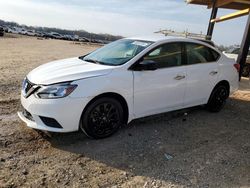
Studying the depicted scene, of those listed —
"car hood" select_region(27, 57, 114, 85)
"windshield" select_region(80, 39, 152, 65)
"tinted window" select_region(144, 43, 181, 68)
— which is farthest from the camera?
"tinted window" select_region(144, 43, 181, 68)

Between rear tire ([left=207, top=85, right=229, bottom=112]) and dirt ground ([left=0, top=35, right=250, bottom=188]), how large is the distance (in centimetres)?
76

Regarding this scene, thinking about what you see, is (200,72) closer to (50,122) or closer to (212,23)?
(50,122)

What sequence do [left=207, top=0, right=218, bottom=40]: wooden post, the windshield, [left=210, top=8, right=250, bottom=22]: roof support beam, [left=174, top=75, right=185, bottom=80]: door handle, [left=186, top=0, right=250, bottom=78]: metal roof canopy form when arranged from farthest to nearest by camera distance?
[left=207, top=0, right=218, bottom=40]: wooden post < [left=210, top=8, right=250, bottom=22]: roof support beam < [left=186, top=0, right=250, bottom=78]: metal roof canopy < [left=174, top=75, right=185, bottom=80]: door handle < the windshield

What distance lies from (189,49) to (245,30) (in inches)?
244

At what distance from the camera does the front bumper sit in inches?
169

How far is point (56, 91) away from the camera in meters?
4.32

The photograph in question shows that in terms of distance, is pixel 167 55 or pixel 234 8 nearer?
pixel 167 55

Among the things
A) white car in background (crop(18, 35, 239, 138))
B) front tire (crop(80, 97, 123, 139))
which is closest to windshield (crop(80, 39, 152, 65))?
white car in background (crop(18, 35, 239, 138))

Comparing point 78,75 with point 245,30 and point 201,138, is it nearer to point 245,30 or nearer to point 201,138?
point 201,138

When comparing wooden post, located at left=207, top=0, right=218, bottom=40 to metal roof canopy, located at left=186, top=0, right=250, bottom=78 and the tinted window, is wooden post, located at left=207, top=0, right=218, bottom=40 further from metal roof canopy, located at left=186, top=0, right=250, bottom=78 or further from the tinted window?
the tinted window

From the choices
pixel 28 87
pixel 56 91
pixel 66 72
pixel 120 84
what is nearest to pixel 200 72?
pixel 120 84

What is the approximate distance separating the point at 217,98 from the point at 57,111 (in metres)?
3.94

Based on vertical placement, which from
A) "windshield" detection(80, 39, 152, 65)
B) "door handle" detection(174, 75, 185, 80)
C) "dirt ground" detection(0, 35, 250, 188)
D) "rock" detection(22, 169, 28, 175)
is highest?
"windshield" detection(80, 39, 152, 65)

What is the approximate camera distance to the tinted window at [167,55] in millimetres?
5418
